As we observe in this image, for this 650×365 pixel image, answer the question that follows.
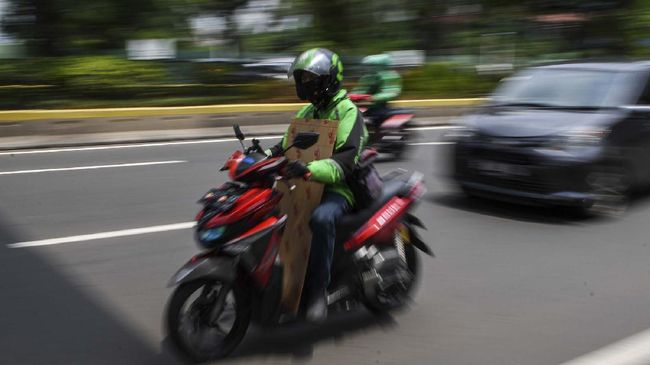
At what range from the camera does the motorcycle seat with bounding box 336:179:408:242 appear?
4195 mm

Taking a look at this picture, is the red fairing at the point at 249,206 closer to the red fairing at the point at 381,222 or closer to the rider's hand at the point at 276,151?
the rider's hand at the point at 276,151

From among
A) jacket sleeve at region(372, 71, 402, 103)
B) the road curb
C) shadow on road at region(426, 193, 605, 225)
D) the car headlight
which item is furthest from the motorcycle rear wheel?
the road curb

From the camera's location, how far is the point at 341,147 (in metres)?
4.12

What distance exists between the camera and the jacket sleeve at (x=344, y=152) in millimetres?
3961

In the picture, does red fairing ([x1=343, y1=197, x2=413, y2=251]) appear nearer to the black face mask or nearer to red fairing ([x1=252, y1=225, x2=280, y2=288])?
red fairing ([x1=252, y1=225, x2=280, y2=288])

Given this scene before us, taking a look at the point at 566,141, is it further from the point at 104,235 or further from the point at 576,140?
the point at 104,235

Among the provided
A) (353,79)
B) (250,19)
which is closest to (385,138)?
(353,79)

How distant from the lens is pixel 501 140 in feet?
24.3

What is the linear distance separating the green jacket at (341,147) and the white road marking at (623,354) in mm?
1502

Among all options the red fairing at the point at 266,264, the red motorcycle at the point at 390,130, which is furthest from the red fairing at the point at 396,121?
the red fairing at the point at 266,264

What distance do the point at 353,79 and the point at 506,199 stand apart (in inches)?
→ 469

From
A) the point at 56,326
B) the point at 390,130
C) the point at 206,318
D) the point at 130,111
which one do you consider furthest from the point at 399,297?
the point at 130,111

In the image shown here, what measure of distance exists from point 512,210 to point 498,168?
0.49m

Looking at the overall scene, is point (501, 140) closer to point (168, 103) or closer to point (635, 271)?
point (635, 271)
